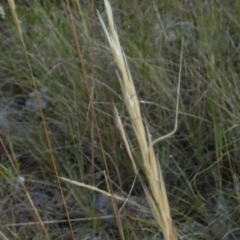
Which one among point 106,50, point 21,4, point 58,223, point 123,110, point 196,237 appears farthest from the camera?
point 21,4

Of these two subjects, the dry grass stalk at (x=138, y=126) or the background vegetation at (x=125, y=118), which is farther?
the background vegetation at (x=125, y=118)

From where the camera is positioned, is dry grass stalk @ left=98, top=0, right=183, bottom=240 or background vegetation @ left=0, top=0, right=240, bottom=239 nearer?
dry grass stalk @ left=98, top=0, right=183, bottom=240

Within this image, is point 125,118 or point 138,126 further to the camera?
point 125,118

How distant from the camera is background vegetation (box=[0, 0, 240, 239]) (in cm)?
138

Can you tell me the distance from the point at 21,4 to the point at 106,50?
1.53 ft

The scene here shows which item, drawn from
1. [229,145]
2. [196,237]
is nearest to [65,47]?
[229,145]

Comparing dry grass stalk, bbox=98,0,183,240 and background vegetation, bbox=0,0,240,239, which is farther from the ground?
dry grass stalk, bbox=98,0,183,240

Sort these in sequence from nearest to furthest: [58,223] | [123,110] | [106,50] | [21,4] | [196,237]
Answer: [196,237], [58,223], [123,110], [106,50], [21,4]

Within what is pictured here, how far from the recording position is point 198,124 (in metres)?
1.52

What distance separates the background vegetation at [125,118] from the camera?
4.53 ft

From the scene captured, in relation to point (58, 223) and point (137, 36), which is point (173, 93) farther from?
point (58, 223)

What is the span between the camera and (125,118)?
1507 mm

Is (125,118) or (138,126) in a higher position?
(138,126)

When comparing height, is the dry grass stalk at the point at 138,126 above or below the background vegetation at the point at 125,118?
above
